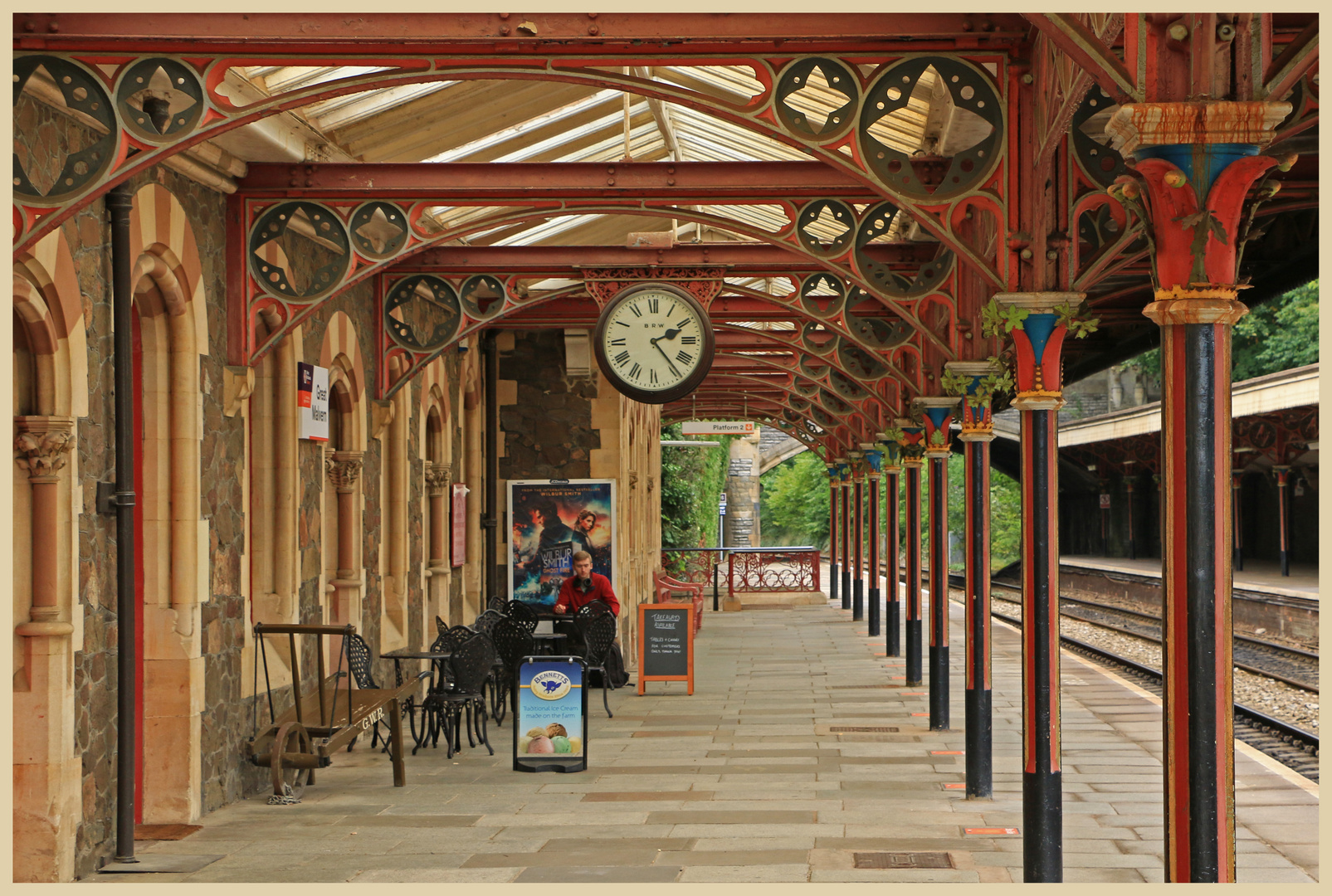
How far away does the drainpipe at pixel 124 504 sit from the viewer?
671 cm

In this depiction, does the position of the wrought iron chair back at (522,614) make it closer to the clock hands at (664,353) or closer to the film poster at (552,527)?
the film poster at (552,527)

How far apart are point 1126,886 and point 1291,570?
87.1 ft

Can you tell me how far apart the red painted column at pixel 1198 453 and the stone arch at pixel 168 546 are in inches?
222

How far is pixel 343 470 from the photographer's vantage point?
10.7 metres

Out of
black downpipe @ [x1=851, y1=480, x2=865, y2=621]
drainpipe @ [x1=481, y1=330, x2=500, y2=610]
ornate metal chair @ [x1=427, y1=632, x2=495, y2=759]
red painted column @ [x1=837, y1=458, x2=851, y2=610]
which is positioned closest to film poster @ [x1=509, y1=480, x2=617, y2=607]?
drainpipe @ [x1=481, y1=330, x2=500, y2=610]

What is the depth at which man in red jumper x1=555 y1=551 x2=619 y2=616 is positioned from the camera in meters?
13.0

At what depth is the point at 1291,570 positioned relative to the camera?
1108 inches

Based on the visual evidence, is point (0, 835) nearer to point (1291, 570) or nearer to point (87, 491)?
point (87, 491)

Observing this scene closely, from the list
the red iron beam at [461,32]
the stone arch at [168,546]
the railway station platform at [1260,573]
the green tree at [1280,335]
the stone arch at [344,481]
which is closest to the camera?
the red iron beam at [461,32]

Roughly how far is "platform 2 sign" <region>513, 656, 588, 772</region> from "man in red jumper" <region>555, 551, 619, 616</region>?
373 cm

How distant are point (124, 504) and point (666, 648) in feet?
24.6

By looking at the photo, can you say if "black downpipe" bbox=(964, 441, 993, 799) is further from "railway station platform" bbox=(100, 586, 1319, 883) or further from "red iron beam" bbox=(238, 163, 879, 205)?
"red iron beam" bbox=(238, 163, 879, 205)

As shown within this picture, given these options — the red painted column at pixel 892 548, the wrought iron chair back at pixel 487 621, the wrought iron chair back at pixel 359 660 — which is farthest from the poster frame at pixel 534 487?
the wrought iron chair back at pixel 359 660

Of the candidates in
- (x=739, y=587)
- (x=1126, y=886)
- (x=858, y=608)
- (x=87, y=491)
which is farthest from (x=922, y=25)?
(x=739, y=587)
